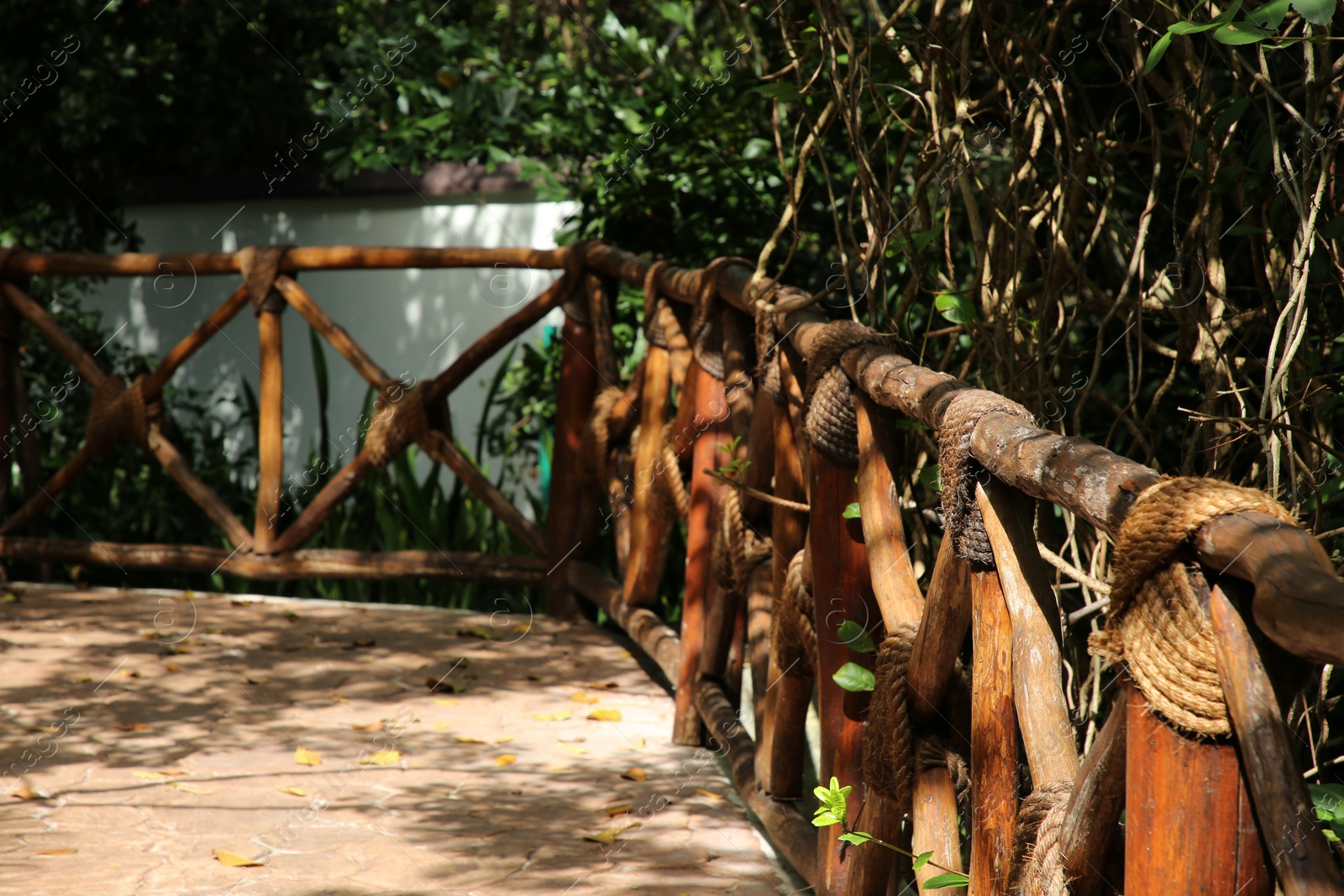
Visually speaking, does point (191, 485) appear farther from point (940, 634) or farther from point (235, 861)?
point (940, 634)

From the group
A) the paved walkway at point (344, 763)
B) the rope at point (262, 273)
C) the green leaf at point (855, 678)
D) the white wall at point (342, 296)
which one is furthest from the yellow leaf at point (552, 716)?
the white wall at point (342, 296)

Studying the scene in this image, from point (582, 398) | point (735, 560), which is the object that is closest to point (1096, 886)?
point (735, 560)

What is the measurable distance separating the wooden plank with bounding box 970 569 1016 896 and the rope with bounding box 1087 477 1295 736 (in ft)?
1.25

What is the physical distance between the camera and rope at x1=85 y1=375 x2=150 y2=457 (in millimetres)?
4516

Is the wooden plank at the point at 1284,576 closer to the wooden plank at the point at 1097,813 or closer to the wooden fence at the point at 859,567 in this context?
the wooden fence at the point at 859,567

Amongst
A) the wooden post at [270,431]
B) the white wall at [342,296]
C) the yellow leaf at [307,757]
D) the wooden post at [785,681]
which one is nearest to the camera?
the wooden post at [785,681]

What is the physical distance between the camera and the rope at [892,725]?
1709mm

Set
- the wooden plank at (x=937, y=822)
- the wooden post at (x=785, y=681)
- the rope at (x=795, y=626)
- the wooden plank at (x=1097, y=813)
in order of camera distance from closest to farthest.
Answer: the wooden plank at (x=1097, y=813)
the wooden plank at (x=937, y=822)
the rope at (x=795, y=626)
the wooden post at (x=785, y=681)

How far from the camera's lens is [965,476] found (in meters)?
1.49

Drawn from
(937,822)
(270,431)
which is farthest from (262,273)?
(937,822)

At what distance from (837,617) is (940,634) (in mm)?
474

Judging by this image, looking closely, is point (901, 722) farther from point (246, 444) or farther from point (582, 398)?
point (246, 444)

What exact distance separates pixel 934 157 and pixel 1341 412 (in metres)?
0.85

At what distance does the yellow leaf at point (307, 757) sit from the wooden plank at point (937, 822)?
1716 mm
